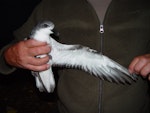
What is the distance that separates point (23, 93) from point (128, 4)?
76.0 inches

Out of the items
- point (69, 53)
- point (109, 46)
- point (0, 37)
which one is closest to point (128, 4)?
point (109, 46)

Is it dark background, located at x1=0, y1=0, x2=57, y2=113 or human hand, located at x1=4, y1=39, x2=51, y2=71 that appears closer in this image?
human hand, located at x1=4, y1=39, x2=51, y2=71

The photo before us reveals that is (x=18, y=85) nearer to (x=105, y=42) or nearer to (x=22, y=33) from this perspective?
(x=22, y=33)

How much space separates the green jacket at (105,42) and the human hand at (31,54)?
0.61ft

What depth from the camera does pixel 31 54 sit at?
1.07 metres

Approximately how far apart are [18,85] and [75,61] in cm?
192

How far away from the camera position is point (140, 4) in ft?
4.05

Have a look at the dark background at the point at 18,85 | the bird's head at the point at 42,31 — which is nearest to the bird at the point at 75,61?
the bird's head at the point at 42,31

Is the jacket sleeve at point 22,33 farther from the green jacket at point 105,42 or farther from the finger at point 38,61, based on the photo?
the finger at point 38,61

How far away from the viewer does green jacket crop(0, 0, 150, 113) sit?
1192 mm

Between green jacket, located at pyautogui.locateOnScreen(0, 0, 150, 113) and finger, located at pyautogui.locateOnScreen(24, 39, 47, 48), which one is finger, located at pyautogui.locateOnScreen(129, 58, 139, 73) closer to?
green jacket, located at pyautogui.locateOnScreen(0, 0, 150, 113)

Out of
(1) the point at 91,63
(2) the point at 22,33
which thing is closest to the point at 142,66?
(1) the point at 91,63

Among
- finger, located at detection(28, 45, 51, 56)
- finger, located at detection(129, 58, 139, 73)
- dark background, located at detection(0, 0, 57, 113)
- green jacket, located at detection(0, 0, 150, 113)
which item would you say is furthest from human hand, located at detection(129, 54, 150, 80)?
dark background, located at detection(0, 0, 57, 113)

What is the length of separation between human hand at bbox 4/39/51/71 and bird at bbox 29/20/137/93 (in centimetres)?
3
